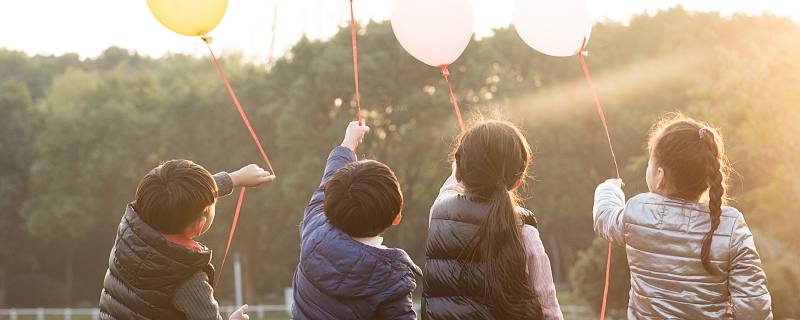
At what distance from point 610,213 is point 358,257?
96cm

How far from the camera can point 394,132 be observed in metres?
18.8

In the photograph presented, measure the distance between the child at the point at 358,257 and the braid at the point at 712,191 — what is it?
91 centimetres

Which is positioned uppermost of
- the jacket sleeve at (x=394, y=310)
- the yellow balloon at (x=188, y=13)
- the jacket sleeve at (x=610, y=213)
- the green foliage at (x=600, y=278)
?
the yellow balloon at (x=188, y=13)

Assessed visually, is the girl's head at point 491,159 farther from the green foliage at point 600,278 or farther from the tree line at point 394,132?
the tree line at point 394,132

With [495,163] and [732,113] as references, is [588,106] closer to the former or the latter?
[732,113]

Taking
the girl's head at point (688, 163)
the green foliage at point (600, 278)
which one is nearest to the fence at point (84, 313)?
the green foliage at point (600, 278)

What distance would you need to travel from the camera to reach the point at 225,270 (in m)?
22.0

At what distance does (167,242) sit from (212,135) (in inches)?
748

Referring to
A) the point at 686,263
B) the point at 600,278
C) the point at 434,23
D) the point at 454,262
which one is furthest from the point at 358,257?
the point at 600,278

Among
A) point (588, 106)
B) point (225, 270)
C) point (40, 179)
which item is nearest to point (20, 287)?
point (40, 179)

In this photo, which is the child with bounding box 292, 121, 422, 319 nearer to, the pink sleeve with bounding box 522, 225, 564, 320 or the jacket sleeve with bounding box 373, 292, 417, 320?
the jacket sleeve with bounding box 373, 292, 417, 320

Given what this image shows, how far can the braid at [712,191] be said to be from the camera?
7.33ft

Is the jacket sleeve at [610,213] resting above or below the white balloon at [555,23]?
below

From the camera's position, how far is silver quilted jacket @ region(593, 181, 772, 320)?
2.20 m
